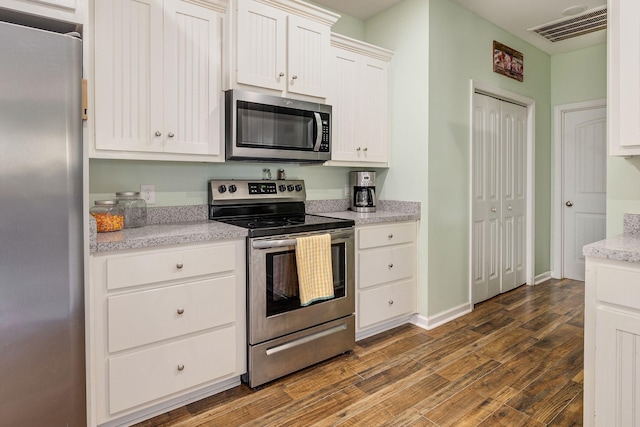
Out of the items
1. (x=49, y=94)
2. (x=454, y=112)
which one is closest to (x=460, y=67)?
(x=454, y=112)

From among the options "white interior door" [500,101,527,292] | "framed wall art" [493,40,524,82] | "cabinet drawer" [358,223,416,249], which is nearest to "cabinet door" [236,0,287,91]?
"cabinet drawer" [358,223,416,249]

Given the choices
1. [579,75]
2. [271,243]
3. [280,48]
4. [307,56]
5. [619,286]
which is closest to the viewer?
[619,286]

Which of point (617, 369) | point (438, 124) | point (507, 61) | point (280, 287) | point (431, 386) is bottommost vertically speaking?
point (431, 386)

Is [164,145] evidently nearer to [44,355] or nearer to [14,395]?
[44,355]

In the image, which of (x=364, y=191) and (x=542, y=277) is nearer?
(x=364, y=191)

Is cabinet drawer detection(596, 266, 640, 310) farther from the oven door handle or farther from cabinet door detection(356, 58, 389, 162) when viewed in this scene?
cabinet door detection(356, 58, 389, 162)

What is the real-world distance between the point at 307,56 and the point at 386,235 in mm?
1367

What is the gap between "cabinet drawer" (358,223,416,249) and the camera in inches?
104

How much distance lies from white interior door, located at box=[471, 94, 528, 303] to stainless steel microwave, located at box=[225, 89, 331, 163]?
1.62 metres

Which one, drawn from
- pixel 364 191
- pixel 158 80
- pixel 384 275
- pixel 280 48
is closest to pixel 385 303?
pixel 384 275

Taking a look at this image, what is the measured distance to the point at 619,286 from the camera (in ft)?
5.06

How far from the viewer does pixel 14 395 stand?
127cm

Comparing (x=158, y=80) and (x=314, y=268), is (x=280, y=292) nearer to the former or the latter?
(x=314, y=268)

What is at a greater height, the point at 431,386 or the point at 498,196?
the point at 498,196
